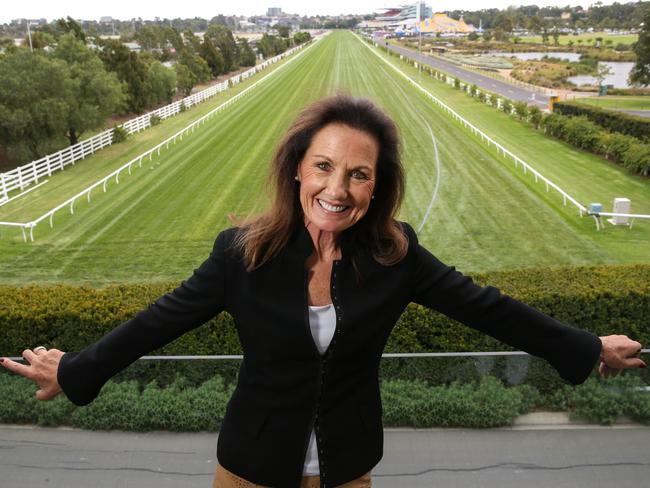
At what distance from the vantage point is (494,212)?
15.7 metres

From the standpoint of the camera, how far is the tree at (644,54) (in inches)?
1454

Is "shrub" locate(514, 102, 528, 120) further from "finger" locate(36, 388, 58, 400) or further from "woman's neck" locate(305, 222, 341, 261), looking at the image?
"finger" locate(36, 388, 58, 400)

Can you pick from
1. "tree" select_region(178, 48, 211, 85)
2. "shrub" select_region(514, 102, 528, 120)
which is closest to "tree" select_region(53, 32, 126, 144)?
"shrub" select_region(514, 102, 528, 120)

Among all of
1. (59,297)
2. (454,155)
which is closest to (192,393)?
(59,297)

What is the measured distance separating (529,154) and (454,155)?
2681mm

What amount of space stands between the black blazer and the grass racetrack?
23.9ft

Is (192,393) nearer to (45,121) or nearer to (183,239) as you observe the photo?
(183,239)

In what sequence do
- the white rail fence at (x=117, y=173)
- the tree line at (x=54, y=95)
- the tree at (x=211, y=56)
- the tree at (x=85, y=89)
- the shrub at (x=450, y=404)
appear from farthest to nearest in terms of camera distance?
the tree at (x=211, y=56)
the tree at (x=85, y=89)
the tree line at (x=54, y=95)
the white rail fence at (x=117, y=173)
the shrub at (x=450, y=404)

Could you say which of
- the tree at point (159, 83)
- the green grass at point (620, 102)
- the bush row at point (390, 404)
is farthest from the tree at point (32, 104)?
the green grass at point (620, 102)

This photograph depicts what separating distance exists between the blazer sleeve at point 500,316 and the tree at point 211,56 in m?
58.7

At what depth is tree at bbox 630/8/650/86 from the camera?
36938 millimetres

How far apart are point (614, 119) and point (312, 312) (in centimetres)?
2624

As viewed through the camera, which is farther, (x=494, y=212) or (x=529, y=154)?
(x=529, y=154)

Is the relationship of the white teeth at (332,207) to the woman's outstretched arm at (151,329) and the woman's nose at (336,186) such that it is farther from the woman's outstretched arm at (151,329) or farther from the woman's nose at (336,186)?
the woman's outstretched arm at (151,329)
